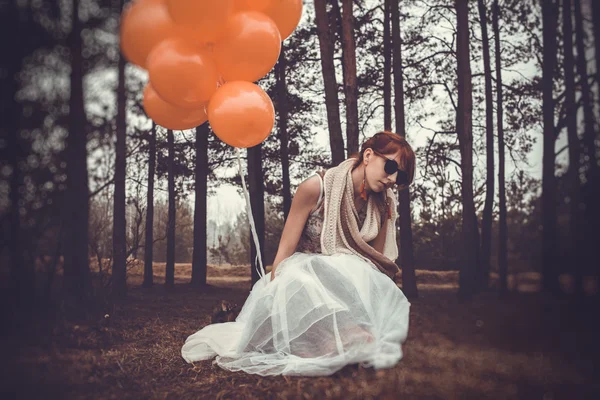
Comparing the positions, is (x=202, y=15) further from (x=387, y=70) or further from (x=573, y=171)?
(x=387, y=70)

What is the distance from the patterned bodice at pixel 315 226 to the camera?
2.37 metres

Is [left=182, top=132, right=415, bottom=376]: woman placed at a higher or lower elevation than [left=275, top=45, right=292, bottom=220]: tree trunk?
lower

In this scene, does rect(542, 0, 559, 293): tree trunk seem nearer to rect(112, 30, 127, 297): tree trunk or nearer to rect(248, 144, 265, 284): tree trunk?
rect(112, 30, 127, 297): tree trunk

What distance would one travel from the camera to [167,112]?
2713 mm

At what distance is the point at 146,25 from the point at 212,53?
0.41 m

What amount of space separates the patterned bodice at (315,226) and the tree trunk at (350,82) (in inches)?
114

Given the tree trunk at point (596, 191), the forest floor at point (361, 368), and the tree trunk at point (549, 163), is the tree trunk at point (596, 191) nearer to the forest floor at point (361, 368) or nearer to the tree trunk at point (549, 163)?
the forest floor at point (361, 368)

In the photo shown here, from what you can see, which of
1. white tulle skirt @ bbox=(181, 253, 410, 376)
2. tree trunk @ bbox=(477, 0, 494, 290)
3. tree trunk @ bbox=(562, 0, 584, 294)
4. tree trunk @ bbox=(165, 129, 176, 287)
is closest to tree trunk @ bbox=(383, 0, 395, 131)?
tree trunk @ bbox=(477, 0, 494, 290)

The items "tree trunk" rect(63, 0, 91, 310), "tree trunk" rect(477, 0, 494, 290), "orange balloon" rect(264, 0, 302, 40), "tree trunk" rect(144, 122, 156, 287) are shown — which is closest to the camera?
"orange balloon" rect(264, 0, 302, 40)

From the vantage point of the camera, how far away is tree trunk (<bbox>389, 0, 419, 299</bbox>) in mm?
6622

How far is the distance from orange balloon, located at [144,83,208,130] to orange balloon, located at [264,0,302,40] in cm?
76

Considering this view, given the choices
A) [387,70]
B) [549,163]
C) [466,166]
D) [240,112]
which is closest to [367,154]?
[240,112]

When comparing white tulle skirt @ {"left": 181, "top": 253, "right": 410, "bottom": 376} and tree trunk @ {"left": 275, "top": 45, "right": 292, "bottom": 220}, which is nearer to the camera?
white tulle skirt @ {"left": 181, "top": 253, "right": 410, "bottom": 376}

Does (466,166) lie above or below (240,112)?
above
